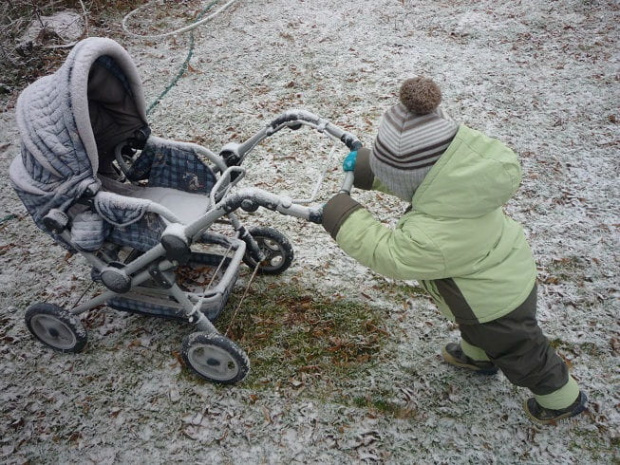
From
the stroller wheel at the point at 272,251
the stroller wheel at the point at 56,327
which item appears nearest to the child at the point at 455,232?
the stroller wheel at the point at 272,251

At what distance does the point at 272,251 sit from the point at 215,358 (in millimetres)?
1083

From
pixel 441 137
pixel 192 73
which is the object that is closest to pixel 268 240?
pixel 441 137

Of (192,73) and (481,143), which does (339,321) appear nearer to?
(481,143)

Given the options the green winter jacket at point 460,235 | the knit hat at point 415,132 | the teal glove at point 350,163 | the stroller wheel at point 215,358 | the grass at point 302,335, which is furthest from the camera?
the grass at point 302,335

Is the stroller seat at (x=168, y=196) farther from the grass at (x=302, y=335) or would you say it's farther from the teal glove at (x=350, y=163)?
the teal glove at (x=350, y=163)

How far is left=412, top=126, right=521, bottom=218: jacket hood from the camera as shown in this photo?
1949mm

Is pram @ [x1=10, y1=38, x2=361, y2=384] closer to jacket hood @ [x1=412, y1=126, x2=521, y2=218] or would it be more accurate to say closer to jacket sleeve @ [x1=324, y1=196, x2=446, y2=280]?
jacket sleeve @ [x1=324, y1=196, x2=446, y2=280]

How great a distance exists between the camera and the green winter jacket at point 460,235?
1.96 m

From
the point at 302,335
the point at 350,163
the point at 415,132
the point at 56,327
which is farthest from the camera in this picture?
the point at 302,335

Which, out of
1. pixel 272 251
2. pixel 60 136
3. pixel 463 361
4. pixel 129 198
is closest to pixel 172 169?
pixel 129 198

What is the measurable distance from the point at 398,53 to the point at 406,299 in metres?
4.34

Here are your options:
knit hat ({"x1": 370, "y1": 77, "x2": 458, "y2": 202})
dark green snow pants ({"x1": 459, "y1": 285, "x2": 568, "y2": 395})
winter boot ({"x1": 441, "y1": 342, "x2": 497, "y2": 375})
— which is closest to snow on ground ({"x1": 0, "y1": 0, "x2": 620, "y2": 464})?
winter boot ({"x1": 441, "y1": 342, "x2": 497, "y2": 375})

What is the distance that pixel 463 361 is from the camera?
3158 mm

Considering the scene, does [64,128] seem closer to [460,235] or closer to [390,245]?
[390,245]
